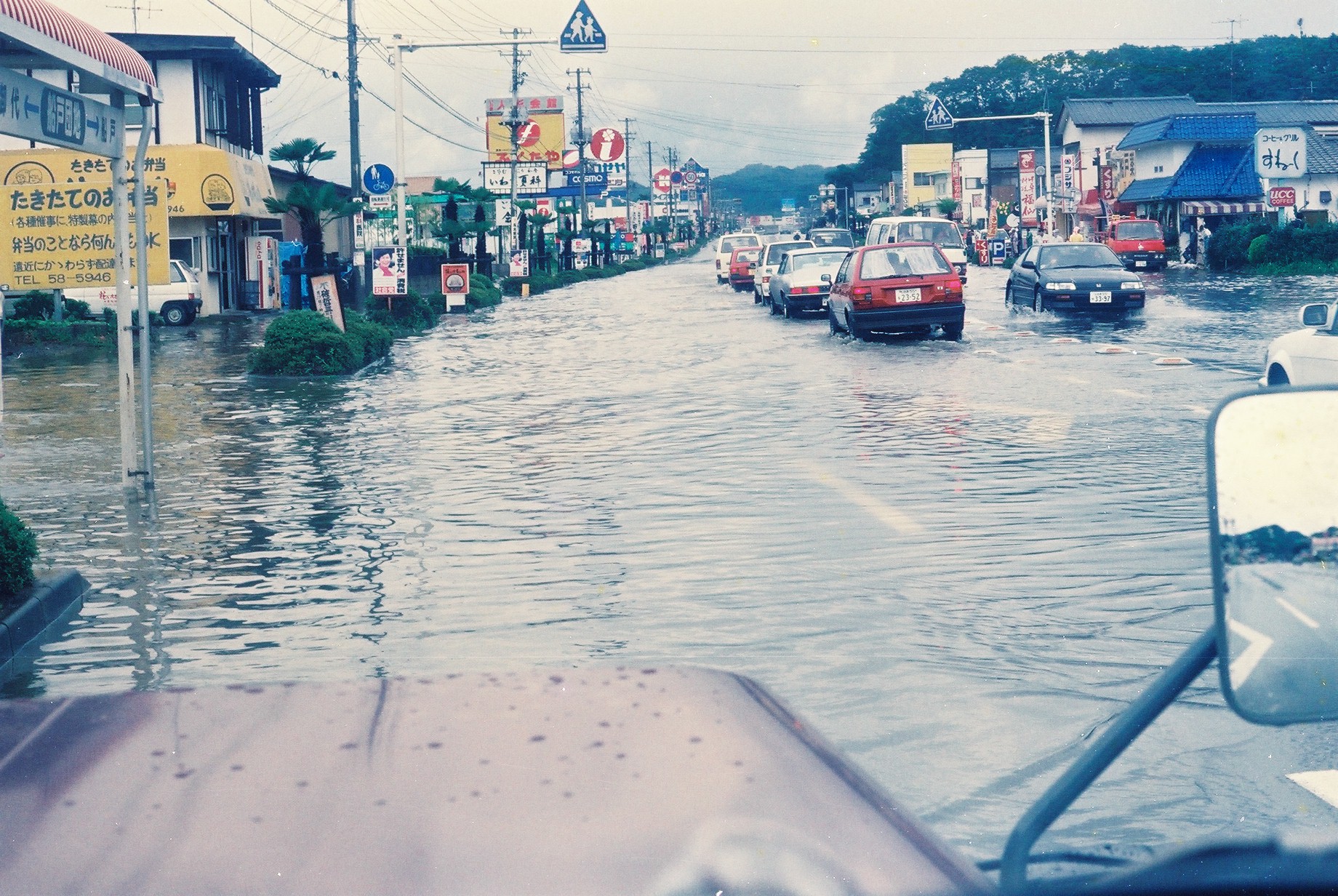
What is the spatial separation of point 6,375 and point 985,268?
47.5 meters

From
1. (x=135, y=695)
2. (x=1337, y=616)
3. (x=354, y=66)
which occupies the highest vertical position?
(x=354, y=66)

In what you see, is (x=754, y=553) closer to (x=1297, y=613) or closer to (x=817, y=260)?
(x=1297, y=613)

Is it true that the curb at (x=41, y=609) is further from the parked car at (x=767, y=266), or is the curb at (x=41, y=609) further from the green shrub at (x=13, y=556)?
the parked car at (x=767, y=266)

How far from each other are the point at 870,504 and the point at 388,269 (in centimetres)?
2453

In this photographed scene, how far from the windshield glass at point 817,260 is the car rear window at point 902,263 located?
326 inches

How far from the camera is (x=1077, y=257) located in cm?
3103

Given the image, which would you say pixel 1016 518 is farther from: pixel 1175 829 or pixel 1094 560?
pixel 1175 829

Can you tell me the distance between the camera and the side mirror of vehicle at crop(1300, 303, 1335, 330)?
10180 mm

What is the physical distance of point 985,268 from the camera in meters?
65.9

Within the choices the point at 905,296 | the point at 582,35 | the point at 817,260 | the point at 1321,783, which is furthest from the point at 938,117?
the point at 1321,783

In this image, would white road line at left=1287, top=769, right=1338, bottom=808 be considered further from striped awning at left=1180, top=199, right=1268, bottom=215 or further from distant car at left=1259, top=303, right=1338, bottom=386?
striped awning at left=1180, top=199, right=1268, bottom=215

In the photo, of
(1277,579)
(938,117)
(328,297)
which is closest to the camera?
(1277,579)

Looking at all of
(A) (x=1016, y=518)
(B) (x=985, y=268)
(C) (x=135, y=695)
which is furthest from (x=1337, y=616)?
(B) (x=985, y=268)

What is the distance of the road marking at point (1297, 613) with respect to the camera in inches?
79.4
